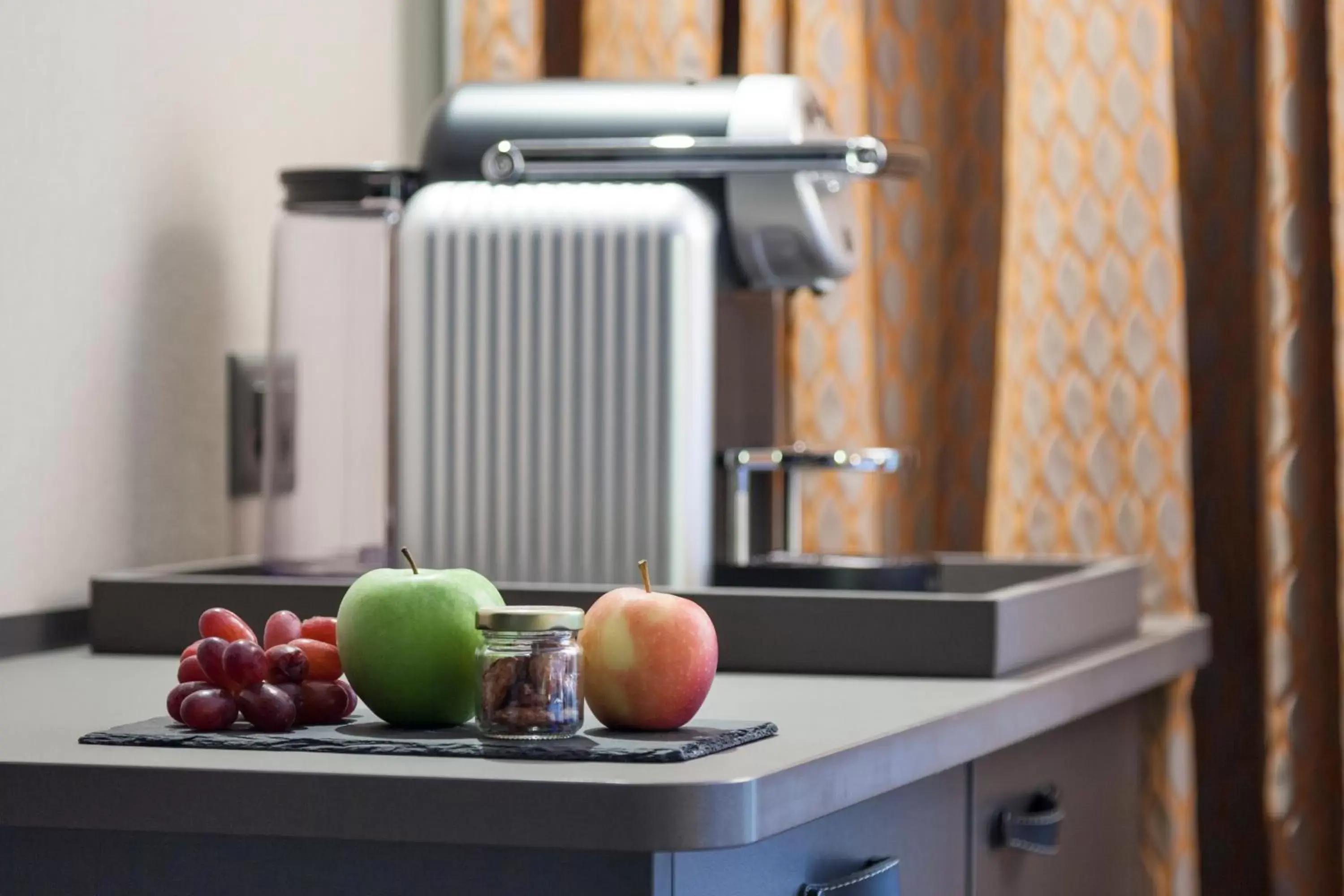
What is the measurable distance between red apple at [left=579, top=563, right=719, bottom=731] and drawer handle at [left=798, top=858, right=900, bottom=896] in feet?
0.40

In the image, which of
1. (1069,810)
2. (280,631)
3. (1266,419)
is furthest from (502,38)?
(280,631)

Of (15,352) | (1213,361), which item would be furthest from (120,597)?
(1213,361)

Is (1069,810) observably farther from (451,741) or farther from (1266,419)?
(451,741)

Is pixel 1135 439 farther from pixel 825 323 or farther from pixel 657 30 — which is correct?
pixel 657 30

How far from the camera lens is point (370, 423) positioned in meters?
1.70

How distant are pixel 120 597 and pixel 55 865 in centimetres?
51

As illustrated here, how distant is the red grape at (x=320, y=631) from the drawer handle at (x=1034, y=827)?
1.61 ft

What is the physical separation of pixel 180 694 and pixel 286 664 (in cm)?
6

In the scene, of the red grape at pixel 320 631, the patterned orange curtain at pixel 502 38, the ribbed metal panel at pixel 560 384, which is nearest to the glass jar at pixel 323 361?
the ribbed metal panel at pixel 560 384

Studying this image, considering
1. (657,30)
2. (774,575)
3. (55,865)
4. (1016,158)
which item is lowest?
(55,865)

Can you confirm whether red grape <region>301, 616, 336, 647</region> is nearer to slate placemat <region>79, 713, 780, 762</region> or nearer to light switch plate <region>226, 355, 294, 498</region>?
slate placemat <region>79, 713, 780, 762</region>

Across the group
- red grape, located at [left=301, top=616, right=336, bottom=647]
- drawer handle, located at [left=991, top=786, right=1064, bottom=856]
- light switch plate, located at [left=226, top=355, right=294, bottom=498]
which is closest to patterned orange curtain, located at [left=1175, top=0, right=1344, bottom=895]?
drawer handle, located at [left=991, top=786, right=1064, bottom=856]

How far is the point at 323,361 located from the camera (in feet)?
5.42

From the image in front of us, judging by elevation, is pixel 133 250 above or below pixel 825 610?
above
